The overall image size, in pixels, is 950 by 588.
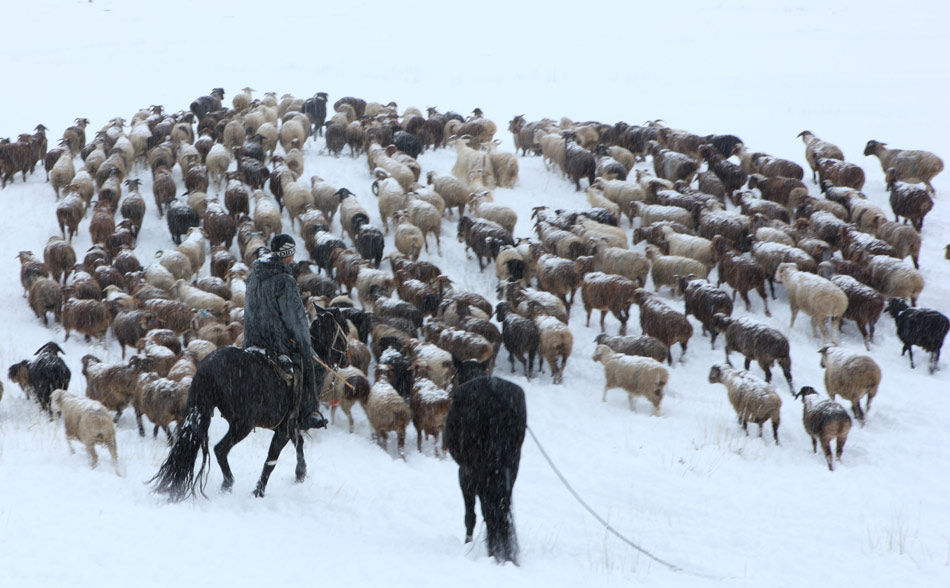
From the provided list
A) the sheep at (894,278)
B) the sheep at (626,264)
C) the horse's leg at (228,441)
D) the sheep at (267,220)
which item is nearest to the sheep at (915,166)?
the sheep at (894,278)

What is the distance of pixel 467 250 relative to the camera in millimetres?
13906

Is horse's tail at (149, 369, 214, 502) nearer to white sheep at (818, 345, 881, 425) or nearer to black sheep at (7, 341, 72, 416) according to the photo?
black sheep at (7, 341, 72, 416)

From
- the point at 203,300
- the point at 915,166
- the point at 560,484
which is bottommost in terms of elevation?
the point at 560,484

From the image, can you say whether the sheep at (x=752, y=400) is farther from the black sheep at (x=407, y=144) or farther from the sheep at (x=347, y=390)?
the black sheep at (x=407, y=144)

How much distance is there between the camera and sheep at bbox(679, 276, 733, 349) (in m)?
11.3

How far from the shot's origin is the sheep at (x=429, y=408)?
8.84 metres

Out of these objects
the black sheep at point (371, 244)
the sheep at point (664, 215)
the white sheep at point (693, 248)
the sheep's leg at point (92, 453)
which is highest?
the sheep at point (664, 215)

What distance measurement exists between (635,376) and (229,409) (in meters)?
5.30

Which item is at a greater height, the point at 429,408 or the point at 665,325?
the point at 665,325

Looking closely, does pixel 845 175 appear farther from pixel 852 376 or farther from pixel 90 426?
pixel 90 426

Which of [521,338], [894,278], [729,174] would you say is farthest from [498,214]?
[894,278]

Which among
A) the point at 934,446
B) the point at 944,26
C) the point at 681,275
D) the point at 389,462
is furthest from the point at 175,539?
the point at 944,26

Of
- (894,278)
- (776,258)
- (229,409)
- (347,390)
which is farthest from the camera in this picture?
(776,258)

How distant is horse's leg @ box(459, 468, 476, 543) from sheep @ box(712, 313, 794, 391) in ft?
18.8
